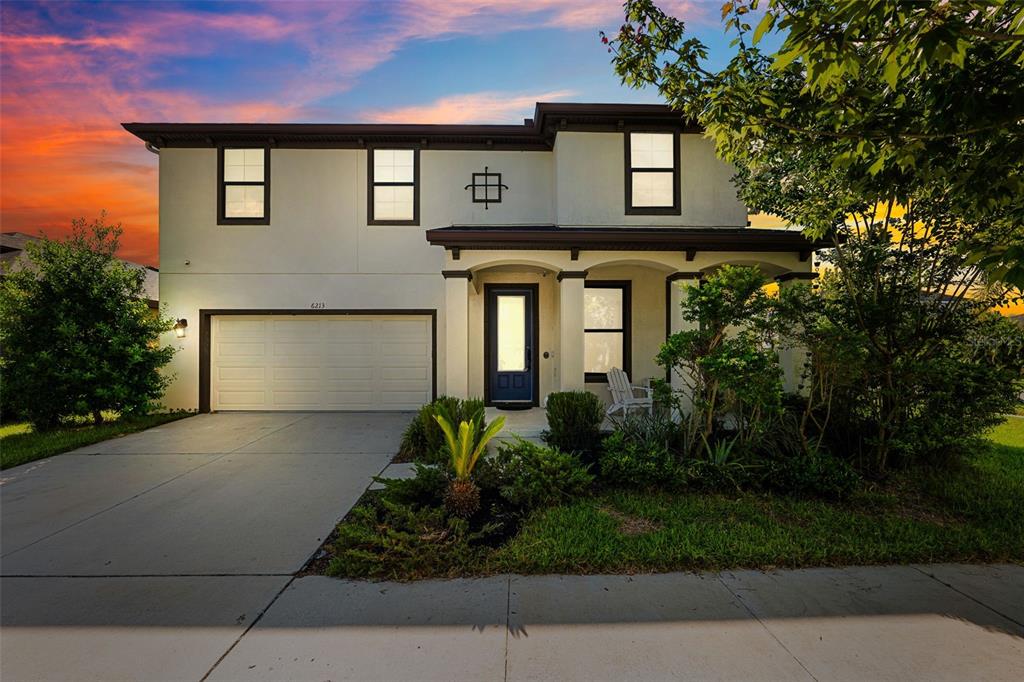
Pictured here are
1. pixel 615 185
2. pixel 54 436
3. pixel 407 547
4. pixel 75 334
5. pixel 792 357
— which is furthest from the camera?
pixel 615 185

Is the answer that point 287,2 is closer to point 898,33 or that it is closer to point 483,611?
point 898,33

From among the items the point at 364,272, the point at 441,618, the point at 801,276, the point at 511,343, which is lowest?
the point at 441,618

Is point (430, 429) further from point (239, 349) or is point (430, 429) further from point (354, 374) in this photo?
point (239, 349)

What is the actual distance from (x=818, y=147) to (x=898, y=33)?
1778 mm

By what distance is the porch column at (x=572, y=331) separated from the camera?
8109mm

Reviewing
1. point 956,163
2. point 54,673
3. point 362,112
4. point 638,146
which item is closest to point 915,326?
point 956,163

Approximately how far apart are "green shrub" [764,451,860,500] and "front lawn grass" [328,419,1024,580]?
0.14m

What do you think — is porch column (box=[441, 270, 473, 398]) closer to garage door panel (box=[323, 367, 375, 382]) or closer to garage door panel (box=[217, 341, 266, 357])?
garage door panel (box=[323, 367, 375, 382])

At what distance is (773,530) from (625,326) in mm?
6320

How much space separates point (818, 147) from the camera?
4.23m

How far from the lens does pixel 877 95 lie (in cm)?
335

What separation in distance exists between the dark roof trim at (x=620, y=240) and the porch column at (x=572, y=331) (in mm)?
601

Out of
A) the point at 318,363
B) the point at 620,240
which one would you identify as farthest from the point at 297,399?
the point at 620,240

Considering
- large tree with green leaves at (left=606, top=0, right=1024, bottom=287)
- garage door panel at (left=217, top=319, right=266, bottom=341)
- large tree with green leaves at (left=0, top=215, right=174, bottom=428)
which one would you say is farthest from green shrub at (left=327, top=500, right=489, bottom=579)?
garage door panel at (left=217, top=319, right=266, bottom=341)
